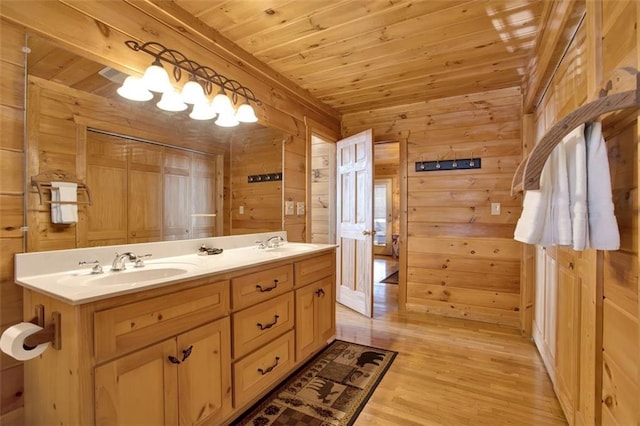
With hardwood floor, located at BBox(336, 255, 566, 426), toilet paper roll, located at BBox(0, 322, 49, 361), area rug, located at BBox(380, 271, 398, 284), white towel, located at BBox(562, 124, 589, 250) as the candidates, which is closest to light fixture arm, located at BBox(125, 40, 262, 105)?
toilet paper roll, located at BBox(0, 322, 49, 361)

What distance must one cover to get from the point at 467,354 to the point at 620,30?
2.29 meters

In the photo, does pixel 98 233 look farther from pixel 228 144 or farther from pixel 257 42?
pixel 257 42

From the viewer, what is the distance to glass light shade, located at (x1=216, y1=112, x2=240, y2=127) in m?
2.21

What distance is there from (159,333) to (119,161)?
3.21 ft

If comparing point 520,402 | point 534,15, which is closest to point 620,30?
point 534,15

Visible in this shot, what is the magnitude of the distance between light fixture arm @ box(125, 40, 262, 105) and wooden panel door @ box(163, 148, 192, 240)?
493 millimetres

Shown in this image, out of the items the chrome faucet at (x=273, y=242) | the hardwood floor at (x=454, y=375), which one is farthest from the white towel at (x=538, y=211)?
the chrome faucet at (x=273, y=242)

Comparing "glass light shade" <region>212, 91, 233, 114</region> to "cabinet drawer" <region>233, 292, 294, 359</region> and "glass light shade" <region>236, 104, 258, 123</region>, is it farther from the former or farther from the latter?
"cabinet drawer" <region>233, 292, 294, 359</region>

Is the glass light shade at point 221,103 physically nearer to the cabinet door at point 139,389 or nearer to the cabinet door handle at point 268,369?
the cabinet door at point 139,389

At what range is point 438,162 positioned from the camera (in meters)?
3.41

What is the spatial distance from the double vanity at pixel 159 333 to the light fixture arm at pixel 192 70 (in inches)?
42.0

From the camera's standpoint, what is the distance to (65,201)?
1.48 meters

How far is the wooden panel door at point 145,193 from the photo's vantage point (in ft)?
5.76

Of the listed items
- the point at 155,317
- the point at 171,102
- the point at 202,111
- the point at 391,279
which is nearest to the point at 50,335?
the point at 155,317
